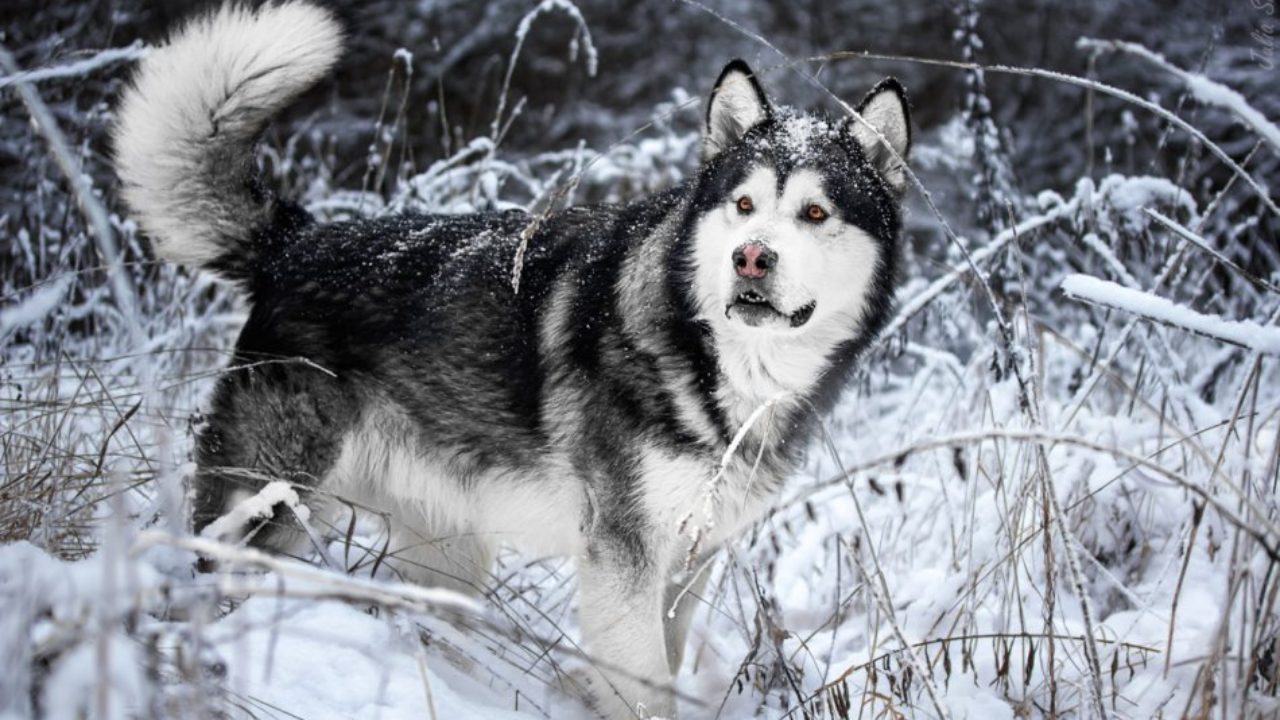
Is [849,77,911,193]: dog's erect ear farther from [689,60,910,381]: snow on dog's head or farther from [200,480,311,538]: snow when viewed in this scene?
[200,480,311,538]: snow

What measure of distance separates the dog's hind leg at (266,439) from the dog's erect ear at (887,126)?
5.29 ft

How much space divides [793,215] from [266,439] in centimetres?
149

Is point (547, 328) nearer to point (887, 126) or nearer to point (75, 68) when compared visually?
point (887, 126)

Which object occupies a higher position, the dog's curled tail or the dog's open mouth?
the dog's curled tail

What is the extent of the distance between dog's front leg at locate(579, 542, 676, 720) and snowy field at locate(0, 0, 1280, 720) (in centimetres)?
12

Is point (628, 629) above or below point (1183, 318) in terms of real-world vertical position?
below

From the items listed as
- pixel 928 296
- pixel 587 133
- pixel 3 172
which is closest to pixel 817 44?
pixel 587 133

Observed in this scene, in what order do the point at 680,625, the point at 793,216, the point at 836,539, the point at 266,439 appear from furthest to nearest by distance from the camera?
the point at 836,539 < the point at 680,625 < the point at 266,439 < the point at 793,216

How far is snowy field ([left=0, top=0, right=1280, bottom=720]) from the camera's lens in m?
1.29

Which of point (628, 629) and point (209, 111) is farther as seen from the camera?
point (209, 111)

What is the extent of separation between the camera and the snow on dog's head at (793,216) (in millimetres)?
2348

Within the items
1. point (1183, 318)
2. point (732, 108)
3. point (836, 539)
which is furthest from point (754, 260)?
point (836, 539)

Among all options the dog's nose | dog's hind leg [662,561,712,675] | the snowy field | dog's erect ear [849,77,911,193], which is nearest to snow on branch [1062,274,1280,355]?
the snowy field

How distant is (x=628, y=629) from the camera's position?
8.13 feet
